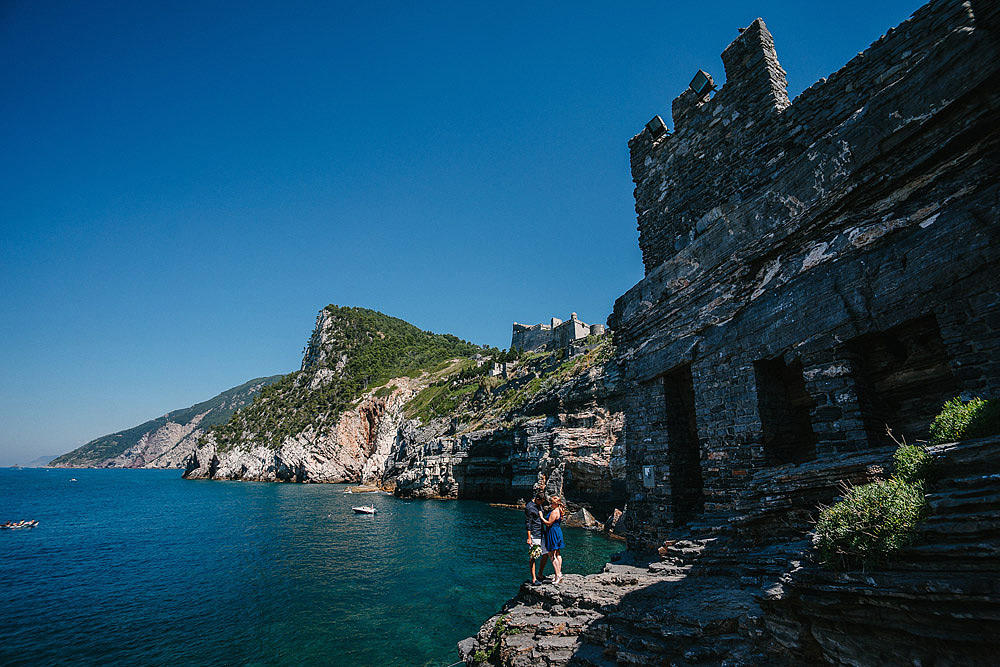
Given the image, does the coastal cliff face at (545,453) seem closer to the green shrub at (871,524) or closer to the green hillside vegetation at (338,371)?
the green shrub at (871,524)

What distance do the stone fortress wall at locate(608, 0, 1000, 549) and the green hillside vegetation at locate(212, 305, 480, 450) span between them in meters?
82.3

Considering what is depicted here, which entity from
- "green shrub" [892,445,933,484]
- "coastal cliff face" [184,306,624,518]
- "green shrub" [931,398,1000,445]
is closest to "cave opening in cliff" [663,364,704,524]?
"green shrub" [931,398,1000,445]

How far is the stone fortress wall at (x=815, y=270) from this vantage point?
6.18 meters

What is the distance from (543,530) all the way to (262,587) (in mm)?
16081

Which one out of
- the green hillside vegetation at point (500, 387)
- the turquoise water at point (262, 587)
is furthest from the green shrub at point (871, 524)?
the green hillside vegetation at point (500, 387)

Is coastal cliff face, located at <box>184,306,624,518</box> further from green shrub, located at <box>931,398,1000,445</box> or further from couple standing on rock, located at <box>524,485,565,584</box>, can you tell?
green shrub, located at <box>931,398,1000,445</box>

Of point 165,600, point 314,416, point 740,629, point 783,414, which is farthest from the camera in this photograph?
point 314,416

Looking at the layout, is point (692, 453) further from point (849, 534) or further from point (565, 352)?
point (565, 352)

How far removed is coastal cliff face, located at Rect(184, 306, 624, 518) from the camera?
39.2m

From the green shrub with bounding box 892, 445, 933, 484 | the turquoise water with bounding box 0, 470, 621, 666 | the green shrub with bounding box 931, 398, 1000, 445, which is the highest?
the green shrub with bounding box 931, 398, 1000, 445

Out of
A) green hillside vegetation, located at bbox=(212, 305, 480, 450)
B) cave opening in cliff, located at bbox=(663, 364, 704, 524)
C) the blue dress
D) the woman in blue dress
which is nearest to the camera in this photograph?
the woman in blue dress

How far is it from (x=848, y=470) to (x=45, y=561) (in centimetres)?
3976

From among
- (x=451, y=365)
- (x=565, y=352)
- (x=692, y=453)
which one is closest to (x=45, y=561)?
(x=692, y=453)

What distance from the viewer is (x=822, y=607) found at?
4.79 m
